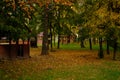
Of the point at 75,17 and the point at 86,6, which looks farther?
the point at 75,17

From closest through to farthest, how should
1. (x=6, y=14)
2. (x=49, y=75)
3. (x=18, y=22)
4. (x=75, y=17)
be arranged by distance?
(x=49, y=75)
(x=6, y=14)
(x=18, y=22)
(x=75, y=17)

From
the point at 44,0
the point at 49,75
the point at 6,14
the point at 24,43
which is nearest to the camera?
the point at 44,0

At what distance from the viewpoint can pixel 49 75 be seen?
63.7 feet

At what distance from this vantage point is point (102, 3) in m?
30.6

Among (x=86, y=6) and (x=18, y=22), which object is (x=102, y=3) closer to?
(x=86, y=6)

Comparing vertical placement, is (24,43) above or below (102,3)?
below

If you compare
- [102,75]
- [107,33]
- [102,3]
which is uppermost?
[102,3]

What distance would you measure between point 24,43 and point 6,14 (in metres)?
10.9

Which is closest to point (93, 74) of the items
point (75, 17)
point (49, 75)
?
point (49, 75)

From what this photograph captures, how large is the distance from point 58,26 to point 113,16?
893 inches

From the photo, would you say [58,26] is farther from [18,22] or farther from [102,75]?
[102,75]

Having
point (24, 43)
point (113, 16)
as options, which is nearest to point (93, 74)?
point (113, 16)

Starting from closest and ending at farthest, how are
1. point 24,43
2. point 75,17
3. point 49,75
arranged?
point 49,75 < point 24,43 < point 75,17

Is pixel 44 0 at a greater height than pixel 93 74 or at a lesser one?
greater
